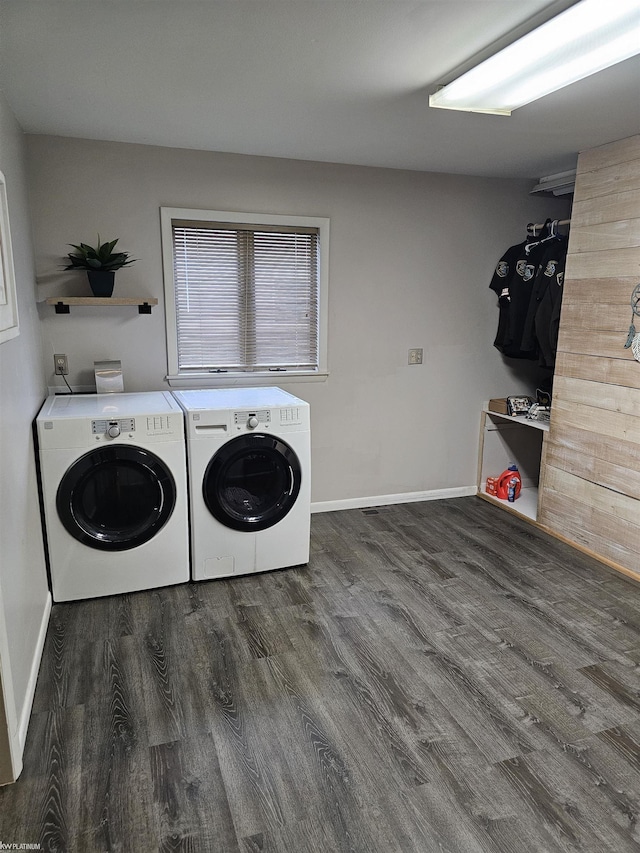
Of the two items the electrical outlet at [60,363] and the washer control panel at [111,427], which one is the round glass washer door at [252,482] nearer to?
the washer control panel at [111,427]

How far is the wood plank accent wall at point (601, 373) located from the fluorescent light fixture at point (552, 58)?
106cm

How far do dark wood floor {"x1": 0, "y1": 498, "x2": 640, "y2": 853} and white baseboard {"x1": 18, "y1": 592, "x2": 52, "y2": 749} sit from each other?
0.14ft

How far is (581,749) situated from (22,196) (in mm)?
3349

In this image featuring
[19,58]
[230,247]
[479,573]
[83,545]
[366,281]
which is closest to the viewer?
[19,58]

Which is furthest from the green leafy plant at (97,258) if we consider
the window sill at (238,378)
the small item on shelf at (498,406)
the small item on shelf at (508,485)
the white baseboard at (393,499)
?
the small item on shelf at (508,485)

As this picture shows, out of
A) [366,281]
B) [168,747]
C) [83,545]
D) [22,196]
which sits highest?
[22,196]

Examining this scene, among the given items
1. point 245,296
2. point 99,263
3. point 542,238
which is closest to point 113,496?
point 99,263

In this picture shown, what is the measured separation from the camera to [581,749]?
1883 millimetres

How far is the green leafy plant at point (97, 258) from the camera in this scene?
3.05m

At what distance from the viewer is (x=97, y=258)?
10.1 feet

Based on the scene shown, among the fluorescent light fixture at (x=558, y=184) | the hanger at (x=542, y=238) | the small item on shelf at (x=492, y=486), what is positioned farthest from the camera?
the small item on shelf at (x=492, y=486)

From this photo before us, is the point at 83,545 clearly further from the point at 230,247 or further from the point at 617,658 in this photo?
the point at 617,658

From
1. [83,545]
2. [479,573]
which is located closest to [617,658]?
[479,573]

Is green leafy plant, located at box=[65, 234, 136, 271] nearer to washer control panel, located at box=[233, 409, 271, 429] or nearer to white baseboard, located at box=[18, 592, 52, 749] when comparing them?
washer control panel, located at box=[233, 409, 271, 429]
